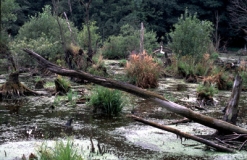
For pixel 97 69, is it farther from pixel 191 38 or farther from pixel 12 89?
pixel 191 38

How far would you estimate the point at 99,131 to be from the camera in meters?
6.79

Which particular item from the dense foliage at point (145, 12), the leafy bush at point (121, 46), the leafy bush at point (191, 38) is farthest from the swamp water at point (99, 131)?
the dense foliage at point (145, 12)

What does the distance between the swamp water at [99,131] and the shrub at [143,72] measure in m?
3.06

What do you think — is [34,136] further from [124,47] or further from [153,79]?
[124,47]

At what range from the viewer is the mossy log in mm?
10242

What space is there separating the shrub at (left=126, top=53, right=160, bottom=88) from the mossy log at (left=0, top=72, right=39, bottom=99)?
4.31m

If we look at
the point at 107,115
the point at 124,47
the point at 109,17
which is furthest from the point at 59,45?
the point at 109,17

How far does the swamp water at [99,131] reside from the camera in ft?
18.0

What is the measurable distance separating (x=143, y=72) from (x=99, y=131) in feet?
22.3

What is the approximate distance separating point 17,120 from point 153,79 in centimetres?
664

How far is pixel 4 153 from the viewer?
5.38 metres

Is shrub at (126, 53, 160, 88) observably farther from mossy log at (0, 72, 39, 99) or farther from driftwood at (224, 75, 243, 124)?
driftwood at (224, 75, 243, 124)

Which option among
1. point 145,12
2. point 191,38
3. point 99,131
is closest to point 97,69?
point 191,38

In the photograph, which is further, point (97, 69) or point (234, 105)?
point (97, 69)
